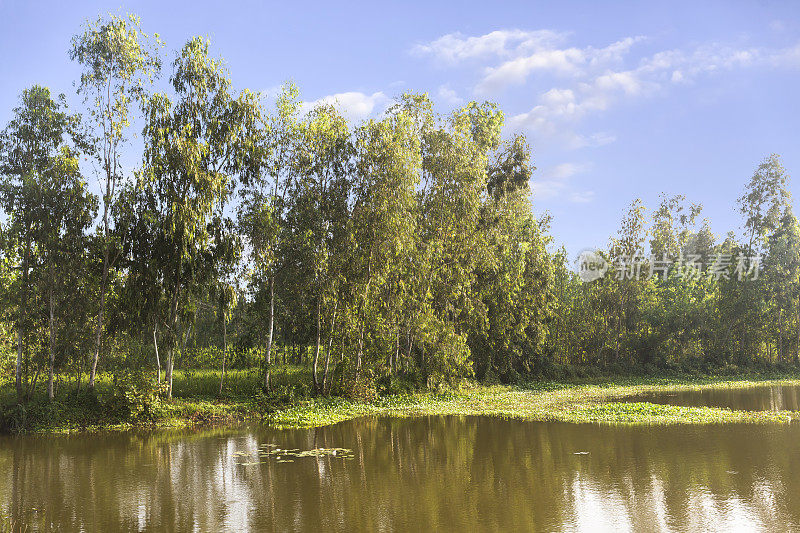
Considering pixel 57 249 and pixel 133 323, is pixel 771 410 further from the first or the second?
pixel 57 249

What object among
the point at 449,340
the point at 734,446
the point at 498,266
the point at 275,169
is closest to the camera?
the point at 734,446

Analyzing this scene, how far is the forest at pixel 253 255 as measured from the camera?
21.3 metres

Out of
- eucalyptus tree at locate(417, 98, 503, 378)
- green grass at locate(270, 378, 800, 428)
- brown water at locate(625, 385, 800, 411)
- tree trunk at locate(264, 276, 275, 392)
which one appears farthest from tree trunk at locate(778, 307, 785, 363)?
tree trunk at locate(264, 276, 275, 392)

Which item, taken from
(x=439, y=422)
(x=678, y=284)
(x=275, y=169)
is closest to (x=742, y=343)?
(x=678, y=284)

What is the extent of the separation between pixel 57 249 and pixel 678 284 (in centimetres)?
4376

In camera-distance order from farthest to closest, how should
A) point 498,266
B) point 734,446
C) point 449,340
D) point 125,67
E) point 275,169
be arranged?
point 498,266, point 449,340, point 275,169, point 125,67, point 734,446

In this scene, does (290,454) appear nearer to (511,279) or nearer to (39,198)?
(39,198)

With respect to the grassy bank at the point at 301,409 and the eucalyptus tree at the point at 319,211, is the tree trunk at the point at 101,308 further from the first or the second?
the eucalyptus tree at the point at 319,211

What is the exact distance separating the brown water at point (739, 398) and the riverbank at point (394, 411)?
1410 millimetres

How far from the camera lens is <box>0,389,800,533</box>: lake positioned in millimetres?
9758

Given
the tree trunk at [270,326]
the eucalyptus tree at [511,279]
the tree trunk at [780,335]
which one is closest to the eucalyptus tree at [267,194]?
the tree trunk at [270,326]

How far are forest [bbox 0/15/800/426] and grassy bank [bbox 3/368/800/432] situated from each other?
30 centimetres

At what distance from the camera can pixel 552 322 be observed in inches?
1657

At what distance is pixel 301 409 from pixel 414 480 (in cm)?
1164
